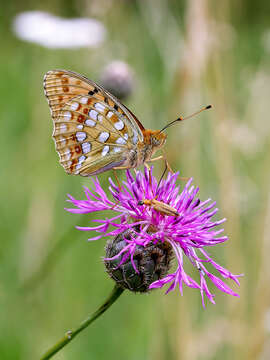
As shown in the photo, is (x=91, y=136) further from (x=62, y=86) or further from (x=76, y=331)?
(x=76, y=331)

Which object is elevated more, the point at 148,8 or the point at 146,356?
the point at 148,8

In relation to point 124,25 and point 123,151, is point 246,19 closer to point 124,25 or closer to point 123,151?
point 124,25

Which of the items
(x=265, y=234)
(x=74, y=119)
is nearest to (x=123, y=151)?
(x=74, y=119)

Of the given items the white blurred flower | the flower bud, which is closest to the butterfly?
the flower bud

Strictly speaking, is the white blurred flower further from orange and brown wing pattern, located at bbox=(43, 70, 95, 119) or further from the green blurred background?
orange and brown wing pattern, located at bbox=(43, 70, 95, 119)

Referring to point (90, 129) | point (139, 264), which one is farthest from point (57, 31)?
point (139, 264)

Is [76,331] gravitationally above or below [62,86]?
below

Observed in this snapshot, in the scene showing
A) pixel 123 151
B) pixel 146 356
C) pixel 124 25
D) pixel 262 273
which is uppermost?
pixel 124 25
